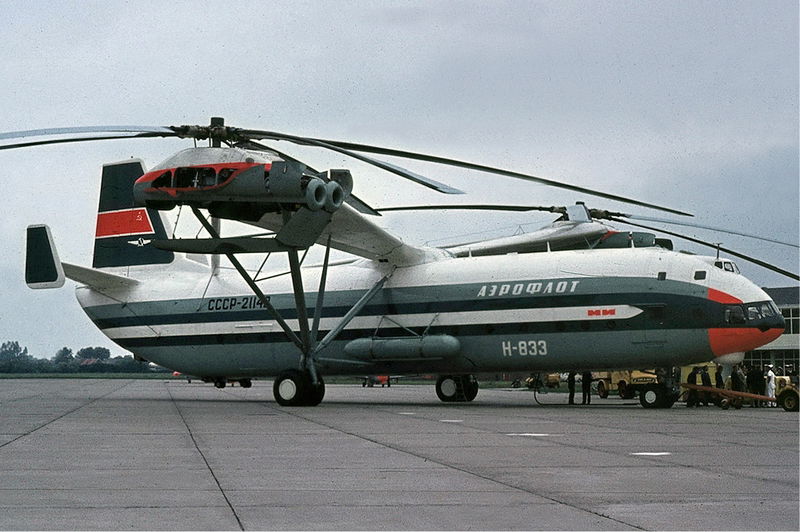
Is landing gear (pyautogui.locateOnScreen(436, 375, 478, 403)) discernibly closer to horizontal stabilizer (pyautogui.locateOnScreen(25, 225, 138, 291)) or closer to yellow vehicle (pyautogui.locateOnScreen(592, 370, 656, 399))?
yellow vehicle (pyautogui.locateOnScreen(592, 370, 656, 399))

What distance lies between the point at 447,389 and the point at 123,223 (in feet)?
42.9

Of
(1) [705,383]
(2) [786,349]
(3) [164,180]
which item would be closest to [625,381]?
(1) [705,383]

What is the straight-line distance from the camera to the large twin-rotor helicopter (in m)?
22.2

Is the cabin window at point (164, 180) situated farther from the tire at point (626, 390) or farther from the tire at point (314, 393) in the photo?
the tire at point (626, 390)

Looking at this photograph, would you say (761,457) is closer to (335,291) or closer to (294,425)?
(294,425)

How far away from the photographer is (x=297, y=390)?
27172 mm

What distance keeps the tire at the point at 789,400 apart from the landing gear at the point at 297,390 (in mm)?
12862

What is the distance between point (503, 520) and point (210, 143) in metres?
16.7

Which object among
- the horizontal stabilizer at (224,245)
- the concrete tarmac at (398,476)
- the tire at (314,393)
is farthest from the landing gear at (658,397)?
the horizontal stabilizer at (224,245)

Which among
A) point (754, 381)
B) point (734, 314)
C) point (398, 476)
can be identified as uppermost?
point (734, 314)

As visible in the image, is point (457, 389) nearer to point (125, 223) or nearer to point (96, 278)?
point (96, 278)

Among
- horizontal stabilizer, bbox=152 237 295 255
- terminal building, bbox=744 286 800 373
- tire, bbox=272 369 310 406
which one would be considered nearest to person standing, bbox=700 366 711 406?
tire, bbox=272 369 310 406

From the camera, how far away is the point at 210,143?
2289cm

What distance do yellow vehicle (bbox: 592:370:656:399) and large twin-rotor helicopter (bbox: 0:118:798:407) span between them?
26.2 ft
